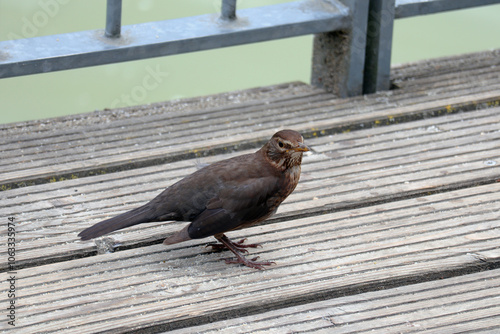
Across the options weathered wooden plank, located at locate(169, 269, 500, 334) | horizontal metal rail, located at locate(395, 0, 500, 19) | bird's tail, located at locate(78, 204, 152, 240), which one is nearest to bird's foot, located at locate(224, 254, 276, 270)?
weathered wooden plank, located at locate(169, 269, 500, 334)

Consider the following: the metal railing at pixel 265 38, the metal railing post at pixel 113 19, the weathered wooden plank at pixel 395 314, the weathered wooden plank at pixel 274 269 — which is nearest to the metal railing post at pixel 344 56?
the metal railing at pixel 265 38

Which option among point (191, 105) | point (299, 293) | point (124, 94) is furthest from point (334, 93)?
point (124, 94)

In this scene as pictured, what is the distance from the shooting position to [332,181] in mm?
3752

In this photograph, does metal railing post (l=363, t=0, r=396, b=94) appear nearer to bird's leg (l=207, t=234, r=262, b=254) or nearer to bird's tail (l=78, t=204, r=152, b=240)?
bird's leg (l=207, t=234, r=262, b=254)

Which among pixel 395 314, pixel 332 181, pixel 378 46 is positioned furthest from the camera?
pixel 378 46

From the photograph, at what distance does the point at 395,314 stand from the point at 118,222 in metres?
1.13

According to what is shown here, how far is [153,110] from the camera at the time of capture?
14.4ft

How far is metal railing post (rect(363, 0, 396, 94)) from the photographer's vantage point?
4.42 m

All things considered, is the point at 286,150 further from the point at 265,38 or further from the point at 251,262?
the point at 265,38

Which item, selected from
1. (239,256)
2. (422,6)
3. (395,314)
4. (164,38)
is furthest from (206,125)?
(395,314)

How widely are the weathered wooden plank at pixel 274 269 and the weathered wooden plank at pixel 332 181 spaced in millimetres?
123

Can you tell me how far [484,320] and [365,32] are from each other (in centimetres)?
208

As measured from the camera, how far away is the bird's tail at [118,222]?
10.3ft

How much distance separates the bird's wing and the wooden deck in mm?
137
